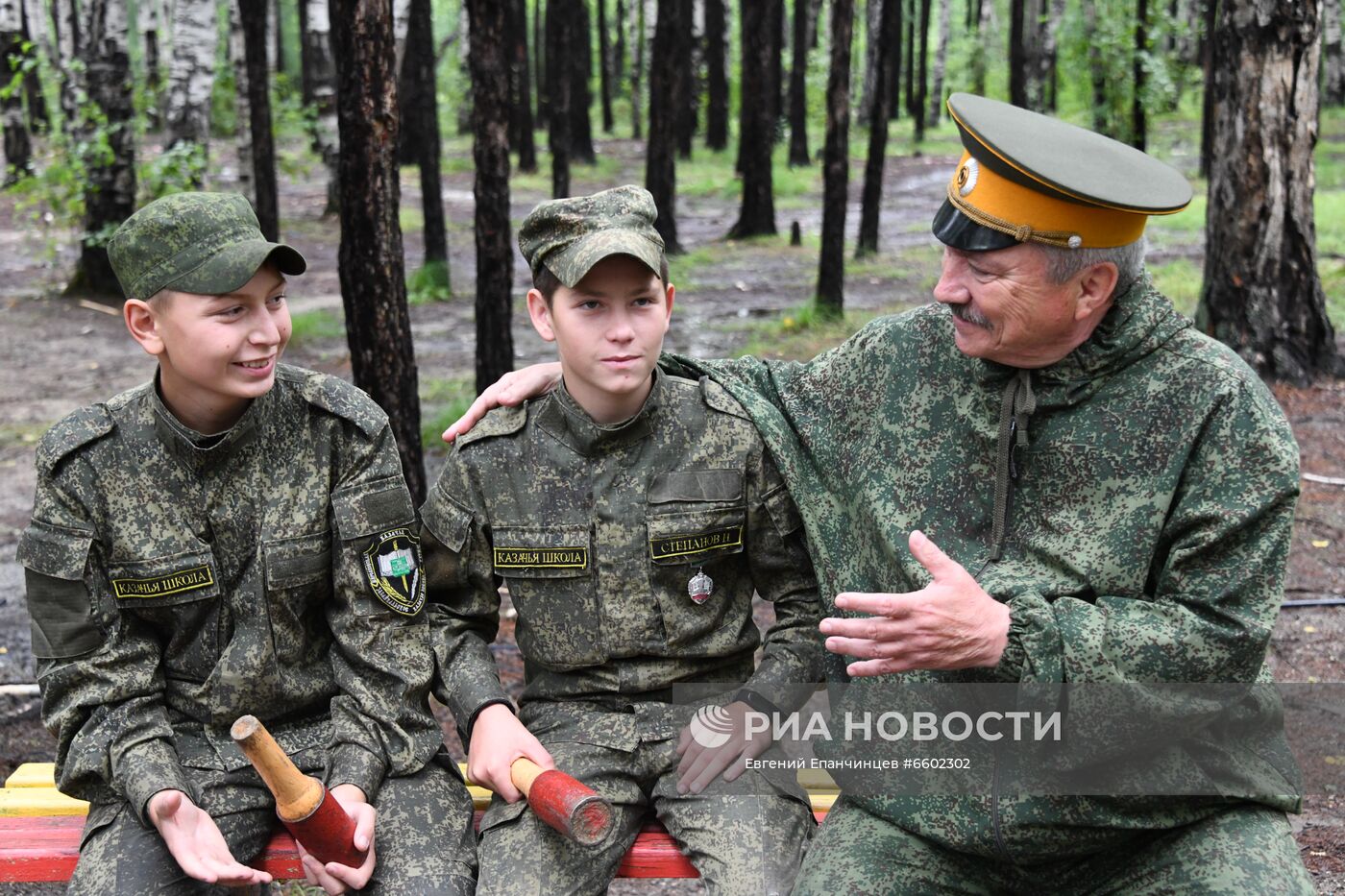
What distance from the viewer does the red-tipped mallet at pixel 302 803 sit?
7.41ft

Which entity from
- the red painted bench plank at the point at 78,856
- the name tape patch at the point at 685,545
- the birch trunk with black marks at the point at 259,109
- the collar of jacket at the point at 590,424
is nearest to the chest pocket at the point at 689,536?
the name tape patch at the point at 685,545

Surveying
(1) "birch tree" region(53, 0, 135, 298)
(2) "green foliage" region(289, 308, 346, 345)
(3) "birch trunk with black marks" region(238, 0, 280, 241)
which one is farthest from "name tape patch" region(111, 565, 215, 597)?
(1) "birch tree" region(53, 0, 135, 298)

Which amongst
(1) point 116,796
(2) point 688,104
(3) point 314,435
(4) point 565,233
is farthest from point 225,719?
(2) point 688,104

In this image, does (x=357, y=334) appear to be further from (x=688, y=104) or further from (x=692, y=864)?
(x=688, y=104)

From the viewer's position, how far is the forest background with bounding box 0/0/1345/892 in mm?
4910

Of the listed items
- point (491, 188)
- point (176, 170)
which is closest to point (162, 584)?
point (491, 188)

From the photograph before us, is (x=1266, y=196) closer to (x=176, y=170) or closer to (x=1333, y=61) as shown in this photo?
(x=176, y=170)

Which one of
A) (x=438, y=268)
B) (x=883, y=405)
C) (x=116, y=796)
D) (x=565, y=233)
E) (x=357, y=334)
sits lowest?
(x=438, y=268)

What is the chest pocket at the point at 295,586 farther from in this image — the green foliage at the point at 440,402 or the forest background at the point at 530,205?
the green foliage at the point at 440,402

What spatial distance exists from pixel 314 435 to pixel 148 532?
37 cm

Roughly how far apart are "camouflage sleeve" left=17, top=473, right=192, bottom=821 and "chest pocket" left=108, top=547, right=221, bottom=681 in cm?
4

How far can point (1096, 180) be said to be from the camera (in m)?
2.39

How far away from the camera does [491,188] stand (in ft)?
21.7

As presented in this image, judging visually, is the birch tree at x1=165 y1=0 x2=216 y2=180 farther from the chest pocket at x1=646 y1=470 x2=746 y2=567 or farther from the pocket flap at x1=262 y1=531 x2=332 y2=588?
the chest pocket at x1=646 y1=470 x2=746 y2=567
